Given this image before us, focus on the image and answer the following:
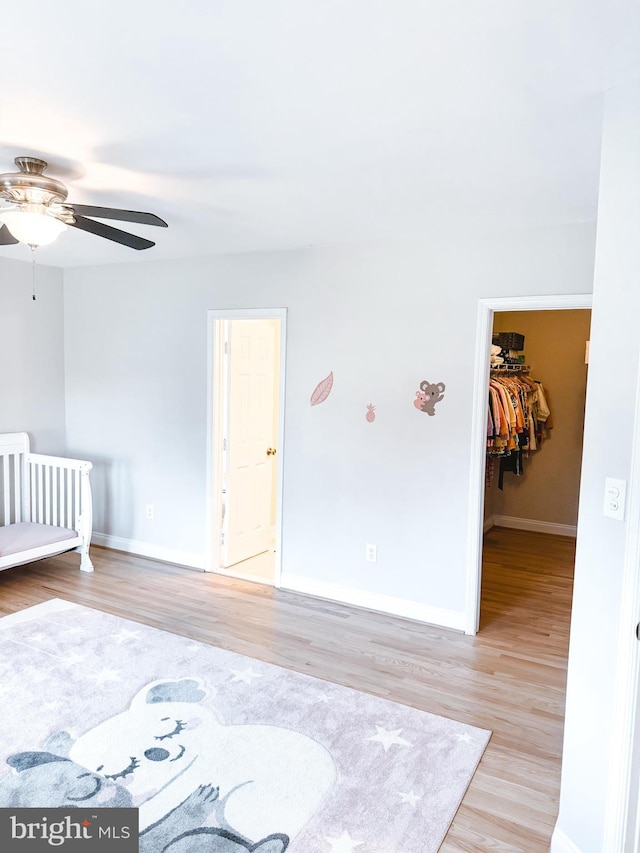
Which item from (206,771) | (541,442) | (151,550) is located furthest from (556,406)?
(206,771)

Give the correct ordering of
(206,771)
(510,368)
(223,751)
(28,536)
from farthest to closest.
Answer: (510,368), (28,536), (223,751), (206,771)

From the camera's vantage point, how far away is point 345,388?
13.2 feet

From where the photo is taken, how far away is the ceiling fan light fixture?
2.44 metres

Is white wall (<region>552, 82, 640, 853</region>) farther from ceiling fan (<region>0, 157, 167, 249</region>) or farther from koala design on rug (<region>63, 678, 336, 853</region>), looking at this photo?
ceiling fan (<region>0, 157, 167, 249</region>)

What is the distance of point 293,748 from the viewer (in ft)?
8.20

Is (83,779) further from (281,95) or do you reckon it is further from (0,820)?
(281,95)

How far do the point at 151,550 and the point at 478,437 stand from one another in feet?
9.66

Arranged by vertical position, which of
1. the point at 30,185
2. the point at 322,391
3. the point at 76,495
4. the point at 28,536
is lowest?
the point at 28,536

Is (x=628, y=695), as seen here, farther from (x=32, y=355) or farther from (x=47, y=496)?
(x=32, y=355)

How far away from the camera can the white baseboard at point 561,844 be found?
1.88 m

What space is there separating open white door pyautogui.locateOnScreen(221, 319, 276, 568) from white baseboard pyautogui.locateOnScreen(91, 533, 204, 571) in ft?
0.79

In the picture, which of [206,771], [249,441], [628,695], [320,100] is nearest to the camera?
[628,695]

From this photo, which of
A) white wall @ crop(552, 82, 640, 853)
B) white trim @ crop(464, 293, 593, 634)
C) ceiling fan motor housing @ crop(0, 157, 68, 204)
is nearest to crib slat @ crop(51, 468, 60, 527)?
ceiling fan motor housing @ crop(0, 157, 68, 204)

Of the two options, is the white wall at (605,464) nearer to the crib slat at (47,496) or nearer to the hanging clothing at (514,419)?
the hanging clothing at (514,419)
